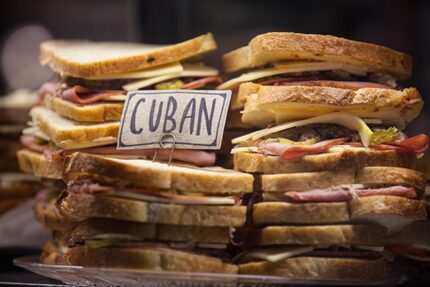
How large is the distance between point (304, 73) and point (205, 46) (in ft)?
1.47

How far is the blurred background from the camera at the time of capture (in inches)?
132

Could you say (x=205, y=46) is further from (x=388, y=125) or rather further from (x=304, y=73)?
(x=388, y=125)

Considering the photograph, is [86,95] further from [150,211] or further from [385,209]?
[385,209]

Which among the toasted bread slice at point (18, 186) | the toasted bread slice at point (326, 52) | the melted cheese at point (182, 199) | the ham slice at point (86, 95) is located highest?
the toasted bread slice at point (326, 52)

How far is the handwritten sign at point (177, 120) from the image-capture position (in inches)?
89.4

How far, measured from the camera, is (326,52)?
227cm

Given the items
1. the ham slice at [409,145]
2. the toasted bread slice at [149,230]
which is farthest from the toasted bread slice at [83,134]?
the ham slice at [409,145]

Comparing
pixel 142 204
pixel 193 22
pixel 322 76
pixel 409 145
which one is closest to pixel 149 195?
pixel 142 204

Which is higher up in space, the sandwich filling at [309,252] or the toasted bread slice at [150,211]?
the toasted bread slice at [150,211]

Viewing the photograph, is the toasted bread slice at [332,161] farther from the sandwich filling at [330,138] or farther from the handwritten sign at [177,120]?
the handwritten sign at [177,120]

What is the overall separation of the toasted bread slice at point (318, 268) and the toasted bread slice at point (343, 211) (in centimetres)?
12

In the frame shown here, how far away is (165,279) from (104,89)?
33.2 inches

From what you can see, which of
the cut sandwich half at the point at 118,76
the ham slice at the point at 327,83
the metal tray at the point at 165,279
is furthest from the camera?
the cut sandwich half at the point at 118,76

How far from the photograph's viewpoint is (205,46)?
262 centimetres
